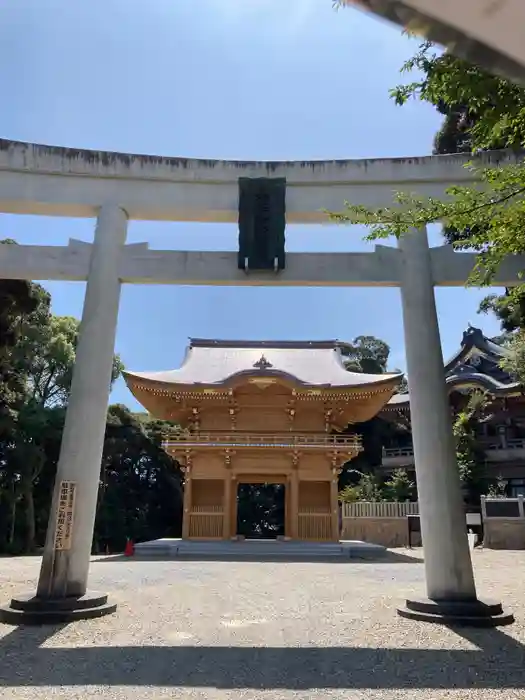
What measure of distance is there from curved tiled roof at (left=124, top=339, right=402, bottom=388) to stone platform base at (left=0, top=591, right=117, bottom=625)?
11798mm

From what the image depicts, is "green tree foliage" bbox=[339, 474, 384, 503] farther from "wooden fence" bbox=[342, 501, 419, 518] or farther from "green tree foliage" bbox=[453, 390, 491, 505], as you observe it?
"green tree foliage" bbox=[453, 390, 491, 505]

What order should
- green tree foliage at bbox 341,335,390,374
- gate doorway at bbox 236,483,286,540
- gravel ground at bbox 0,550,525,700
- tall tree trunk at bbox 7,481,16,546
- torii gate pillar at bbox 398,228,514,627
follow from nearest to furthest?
gravel ground at bbox 0,550,525,700 → torii gate pillar at bbox 398,228,514,627 → tall tree trunk at bbox 7,481,16,546 → gate doorway at bbox 236,483,286,540 → green tree foliage at bbox 341,335,390,374

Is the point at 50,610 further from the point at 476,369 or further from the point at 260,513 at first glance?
the point at 476,369

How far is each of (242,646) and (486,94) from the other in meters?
5.22

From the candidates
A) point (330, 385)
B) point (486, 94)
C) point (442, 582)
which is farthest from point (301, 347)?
point (486, 94)

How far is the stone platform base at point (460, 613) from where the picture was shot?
5.54 m

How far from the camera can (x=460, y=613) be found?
5.68m

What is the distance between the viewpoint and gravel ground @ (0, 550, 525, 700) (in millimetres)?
3678

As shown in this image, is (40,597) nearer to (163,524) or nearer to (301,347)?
(301,347)

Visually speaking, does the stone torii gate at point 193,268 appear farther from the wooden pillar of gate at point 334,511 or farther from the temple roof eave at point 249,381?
the wooden pillar of gate at point 334,511

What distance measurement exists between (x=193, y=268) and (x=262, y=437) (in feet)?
36.1

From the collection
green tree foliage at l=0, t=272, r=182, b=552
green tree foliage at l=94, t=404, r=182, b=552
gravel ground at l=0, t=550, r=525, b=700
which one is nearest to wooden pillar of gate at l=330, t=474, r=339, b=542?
gravel ground at l=0, t=550, r=525, b=700

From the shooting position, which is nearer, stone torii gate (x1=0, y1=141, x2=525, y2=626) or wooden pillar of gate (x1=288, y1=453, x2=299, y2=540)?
stone torii gate (x1=0, y1=141, x2=525, y2=626)

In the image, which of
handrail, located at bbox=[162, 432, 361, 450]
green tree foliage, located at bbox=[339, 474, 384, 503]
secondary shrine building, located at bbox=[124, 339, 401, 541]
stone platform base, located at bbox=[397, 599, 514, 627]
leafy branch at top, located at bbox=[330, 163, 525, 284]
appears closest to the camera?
leafy branch at top, located at bbox=[330, 163, 525, 284]
